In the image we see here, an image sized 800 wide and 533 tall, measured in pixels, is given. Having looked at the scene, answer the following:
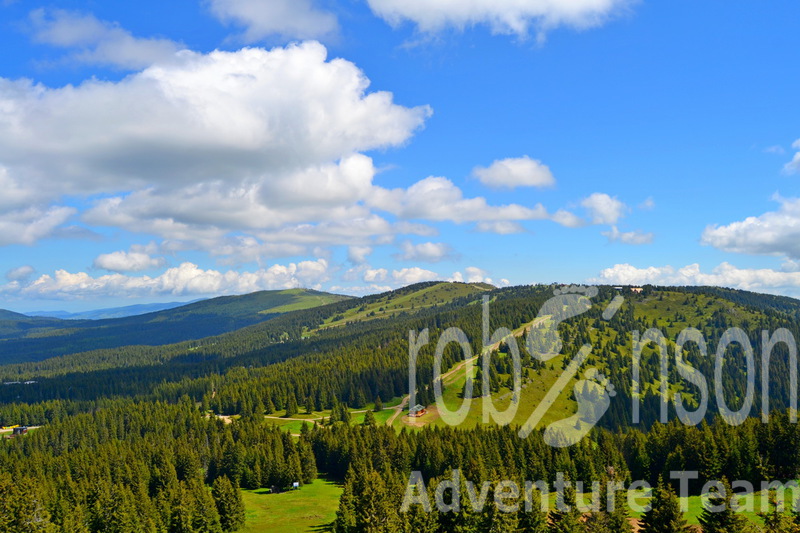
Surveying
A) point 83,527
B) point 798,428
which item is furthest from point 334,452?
point 798,428

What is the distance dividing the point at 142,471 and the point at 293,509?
44.2 m

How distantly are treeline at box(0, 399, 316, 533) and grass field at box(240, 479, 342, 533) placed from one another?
4658 mm

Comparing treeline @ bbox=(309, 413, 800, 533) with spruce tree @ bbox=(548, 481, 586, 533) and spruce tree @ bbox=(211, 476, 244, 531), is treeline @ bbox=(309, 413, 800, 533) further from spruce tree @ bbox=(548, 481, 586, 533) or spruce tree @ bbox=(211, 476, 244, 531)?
spruce tree @ bbox=(211, 476, 244, 531)

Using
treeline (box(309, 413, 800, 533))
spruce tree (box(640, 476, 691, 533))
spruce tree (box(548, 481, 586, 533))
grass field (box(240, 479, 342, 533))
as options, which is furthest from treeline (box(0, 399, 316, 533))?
spruce tree (box(640, 476, 691, 533))

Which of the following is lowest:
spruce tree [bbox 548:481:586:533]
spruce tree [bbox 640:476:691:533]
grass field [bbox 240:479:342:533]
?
grass field [bbox 240:479:342:533]

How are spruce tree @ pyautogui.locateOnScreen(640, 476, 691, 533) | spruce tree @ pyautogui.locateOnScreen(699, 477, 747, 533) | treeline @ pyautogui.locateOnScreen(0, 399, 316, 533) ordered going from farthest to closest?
treeline @ pyautogui.locateOnScreen(0, 399, 316, 533), spruce tree @ pyautogui.locateOnScreen(640, 476, 691, 533), spruce tree @ pyautogui.locateOnScreen(699, 477, 747, 533)

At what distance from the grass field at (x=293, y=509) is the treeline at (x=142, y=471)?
466 cm

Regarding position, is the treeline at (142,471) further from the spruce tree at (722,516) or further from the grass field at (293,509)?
the spruce tree at (722,516)

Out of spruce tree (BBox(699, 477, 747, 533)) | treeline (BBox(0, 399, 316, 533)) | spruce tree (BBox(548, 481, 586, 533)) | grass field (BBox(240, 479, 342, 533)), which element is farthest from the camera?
grass field (BBox(240, 479, 342, 533))

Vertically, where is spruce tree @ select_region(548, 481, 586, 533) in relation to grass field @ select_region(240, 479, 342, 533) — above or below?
above

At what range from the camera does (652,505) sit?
6056cm

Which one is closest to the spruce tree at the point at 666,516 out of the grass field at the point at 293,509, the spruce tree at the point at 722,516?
the spruce tree at the point at 722,516

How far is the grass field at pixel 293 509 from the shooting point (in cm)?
9369

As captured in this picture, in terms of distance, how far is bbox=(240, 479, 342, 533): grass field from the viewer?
93688 mm
